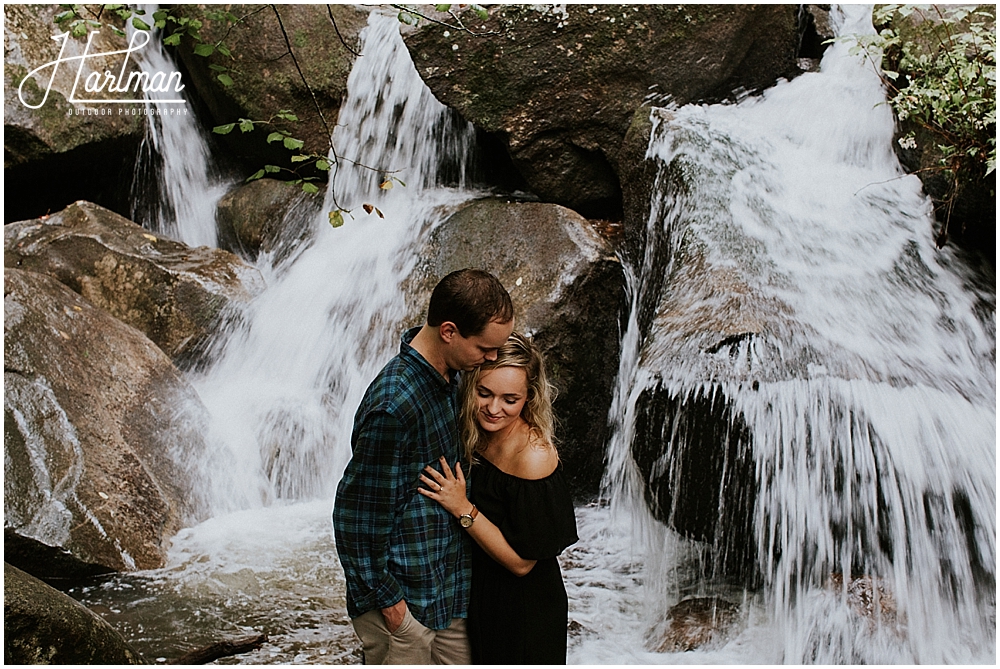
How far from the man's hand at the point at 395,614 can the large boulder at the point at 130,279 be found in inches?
180

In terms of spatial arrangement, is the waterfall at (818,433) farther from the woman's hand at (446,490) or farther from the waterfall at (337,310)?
the waterfall at (337,310)

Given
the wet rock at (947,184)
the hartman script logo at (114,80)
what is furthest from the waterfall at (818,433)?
the hartman script logo at (114,80)

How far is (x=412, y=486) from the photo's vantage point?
2520mm

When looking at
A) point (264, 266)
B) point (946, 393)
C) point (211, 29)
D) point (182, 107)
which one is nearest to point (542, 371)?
point (946, 393)

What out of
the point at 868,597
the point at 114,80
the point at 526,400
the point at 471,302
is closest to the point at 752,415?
the point at 868,597

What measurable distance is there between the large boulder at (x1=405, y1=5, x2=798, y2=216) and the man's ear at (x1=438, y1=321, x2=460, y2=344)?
425 centimetres

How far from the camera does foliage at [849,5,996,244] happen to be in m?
5.19

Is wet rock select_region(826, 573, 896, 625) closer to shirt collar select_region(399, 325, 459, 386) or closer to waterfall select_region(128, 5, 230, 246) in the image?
shirt collar select_region(399, 325, 459, 386)

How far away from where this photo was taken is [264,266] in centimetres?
770

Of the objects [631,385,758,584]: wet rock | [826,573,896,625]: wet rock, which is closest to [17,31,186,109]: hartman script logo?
[631,385,758,584]: wet rock

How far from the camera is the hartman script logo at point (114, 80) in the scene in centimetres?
778

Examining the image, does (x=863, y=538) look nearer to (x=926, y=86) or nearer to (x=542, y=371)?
(x=542, y=371)

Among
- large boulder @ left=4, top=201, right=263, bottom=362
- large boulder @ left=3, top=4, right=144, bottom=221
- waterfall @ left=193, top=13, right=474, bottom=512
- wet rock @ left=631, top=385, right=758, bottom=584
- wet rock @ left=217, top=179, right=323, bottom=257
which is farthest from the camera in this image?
wet rock @ left=217, top=179, right=323, bottom=257

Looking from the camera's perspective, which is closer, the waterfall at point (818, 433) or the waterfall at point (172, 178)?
the waterfall at point (818, 433)
